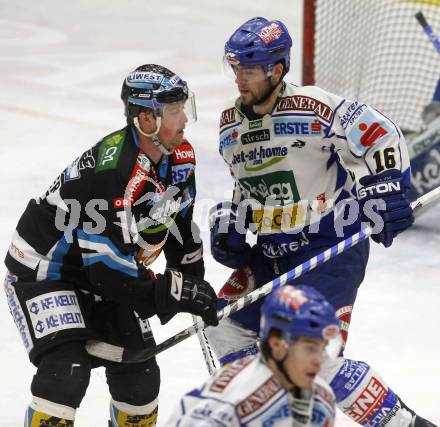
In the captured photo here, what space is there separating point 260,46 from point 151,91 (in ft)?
1.63

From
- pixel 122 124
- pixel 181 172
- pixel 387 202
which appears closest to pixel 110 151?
pixel 181 172

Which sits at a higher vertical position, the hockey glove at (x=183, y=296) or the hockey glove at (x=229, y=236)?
the hockey glove at (x=183, y=296)

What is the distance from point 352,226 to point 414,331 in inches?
51.6

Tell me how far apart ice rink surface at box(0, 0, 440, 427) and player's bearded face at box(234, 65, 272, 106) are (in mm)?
1292

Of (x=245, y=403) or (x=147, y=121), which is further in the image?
(x=147, y=121)

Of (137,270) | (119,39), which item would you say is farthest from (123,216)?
(119,39)

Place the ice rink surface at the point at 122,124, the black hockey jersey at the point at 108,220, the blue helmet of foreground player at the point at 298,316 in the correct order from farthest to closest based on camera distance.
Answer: the ice rink surface at the point at 122,124 < the black hockey jersey at the point at 108,220 < the blue helmet of foreground player at the point at 298,316

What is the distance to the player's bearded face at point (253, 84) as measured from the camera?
14.1ft

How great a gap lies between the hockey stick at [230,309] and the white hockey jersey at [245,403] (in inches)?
39.0

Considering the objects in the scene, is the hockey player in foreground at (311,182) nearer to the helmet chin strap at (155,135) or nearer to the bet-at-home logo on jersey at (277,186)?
the bet-at-home logo on jersey at (277,186)

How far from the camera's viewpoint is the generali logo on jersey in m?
4.33

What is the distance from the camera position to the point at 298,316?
10.1 feet

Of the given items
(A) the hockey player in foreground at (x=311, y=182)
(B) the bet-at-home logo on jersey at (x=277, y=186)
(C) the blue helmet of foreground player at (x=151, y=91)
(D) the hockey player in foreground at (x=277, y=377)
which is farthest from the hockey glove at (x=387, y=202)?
(D) the hockey player in foreground at (x=277, y=377)

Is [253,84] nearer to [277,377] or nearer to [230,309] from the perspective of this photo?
[230,309]
